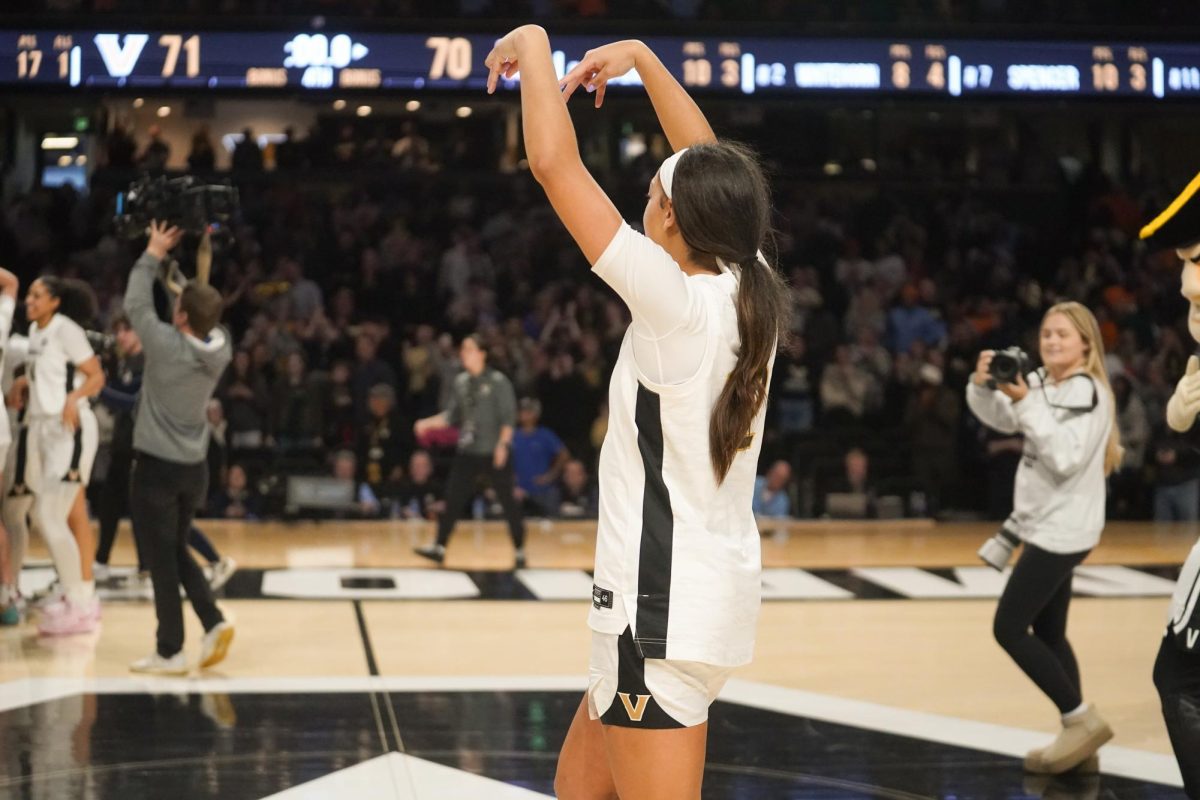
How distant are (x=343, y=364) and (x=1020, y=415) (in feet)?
31.4

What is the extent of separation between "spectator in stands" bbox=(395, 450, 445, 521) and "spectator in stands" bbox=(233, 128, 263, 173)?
4.92 m

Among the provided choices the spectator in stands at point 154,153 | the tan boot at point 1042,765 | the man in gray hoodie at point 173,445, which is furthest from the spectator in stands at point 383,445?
the tan boot at point 1042,765

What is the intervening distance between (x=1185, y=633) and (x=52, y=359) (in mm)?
6117

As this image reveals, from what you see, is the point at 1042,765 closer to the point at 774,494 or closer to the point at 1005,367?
the point at 1005,367

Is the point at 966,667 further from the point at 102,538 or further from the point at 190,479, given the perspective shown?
the point at 102,538

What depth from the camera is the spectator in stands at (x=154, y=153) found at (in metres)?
16.0

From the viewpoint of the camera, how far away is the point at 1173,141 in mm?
19484

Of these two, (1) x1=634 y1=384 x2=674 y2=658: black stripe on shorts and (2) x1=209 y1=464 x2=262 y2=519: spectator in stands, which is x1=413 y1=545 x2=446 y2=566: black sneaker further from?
(1) x1=634 y1=384 x2=674 y2=658: black stripe on shorts

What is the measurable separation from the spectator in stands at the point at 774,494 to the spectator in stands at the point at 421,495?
9.43ft

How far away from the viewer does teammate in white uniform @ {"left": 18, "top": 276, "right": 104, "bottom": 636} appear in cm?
784

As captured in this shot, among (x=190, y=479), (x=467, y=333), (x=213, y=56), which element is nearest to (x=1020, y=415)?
(x=190, y=479)

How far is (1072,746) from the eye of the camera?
5.57 metres

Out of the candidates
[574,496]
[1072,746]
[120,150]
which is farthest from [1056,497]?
[120,150]

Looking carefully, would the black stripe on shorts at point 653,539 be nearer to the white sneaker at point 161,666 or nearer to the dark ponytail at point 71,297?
the white sneaker at point 161,666
